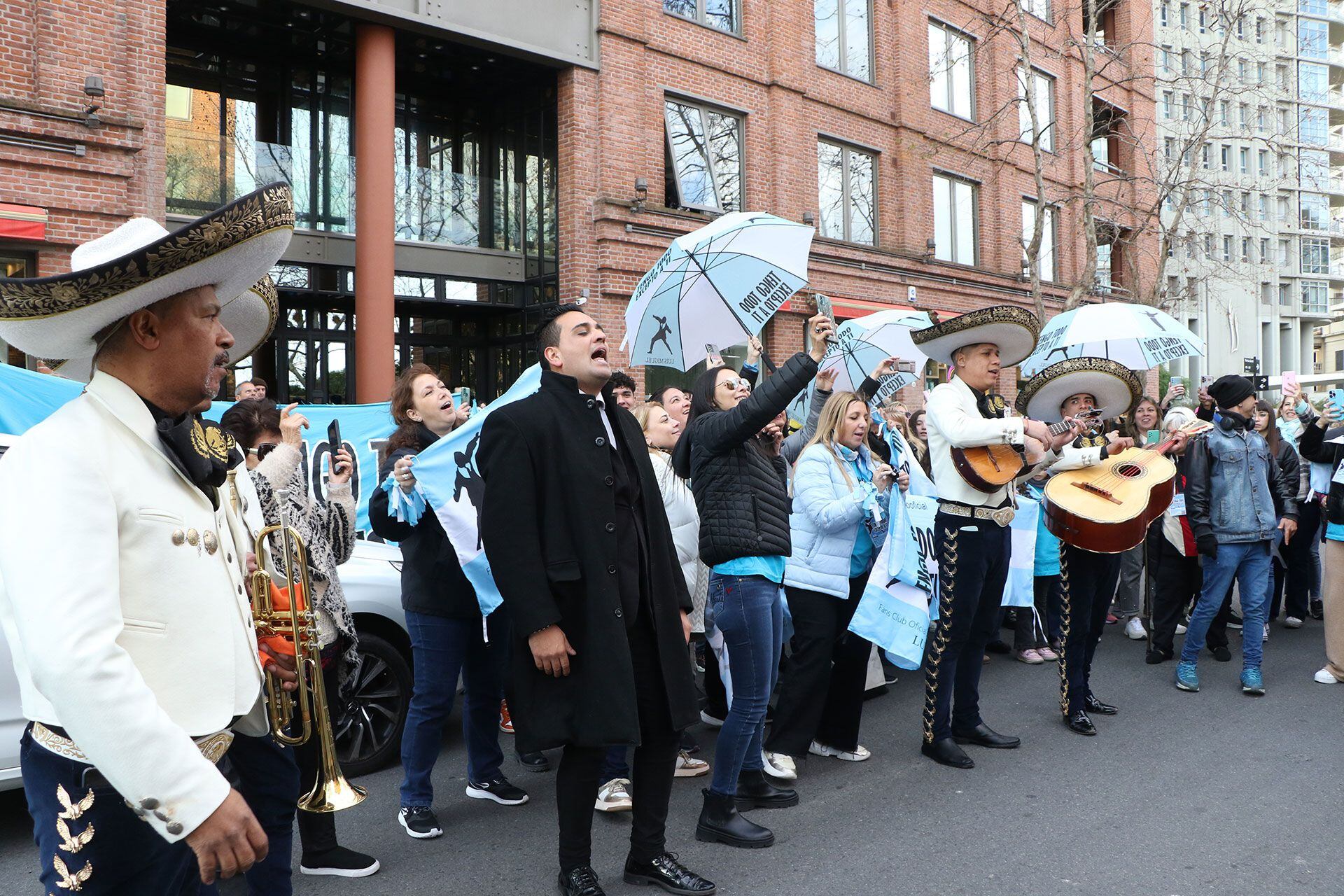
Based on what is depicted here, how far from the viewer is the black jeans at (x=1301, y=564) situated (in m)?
9.54

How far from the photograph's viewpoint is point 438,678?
4645 millimetres

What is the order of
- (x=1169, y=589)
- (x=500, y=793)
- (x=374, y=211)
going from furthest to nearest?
(x=374, y=211)
(x=1169, y=589)
(x=500, y=793)

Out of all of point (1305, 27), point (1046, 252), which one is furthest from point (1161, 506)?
point (1305, 27)

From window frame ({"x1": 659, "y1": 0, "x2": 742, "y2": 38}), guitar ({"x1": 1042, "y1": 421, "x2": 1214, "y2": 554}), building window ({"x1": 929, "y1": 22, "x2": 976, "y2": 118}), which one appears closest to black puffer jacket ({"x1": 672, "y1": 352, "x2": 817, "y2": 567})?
guitar ({"x1": 1042, "y1": 421, "x2": 1214, "y2": 554})

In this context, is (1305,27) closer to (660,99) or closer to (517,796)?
(660,99)

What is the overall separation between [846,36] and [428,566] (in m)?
17.9

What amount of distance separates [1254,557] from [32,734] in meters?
7.42

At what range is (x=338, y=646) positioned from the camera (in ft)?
13.9

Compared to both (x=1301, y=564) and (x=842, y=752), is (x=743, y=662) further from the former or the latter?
(x=1301, y=564)

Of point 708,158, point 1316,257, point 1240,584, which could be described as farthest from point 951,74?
point 1316,257

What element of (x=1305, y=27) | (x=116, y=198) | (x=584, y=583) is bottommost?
(x=584, y=583)

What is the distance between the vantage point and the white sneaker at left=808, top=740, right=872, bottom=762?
5.70m

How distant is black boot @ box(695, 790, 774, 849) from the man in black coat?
518mm

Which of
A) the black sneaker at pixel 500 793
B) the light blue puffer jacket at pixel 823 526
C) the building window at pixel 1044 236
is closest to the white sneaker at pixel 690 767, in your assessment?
the black sneaker at pixel 500 793
